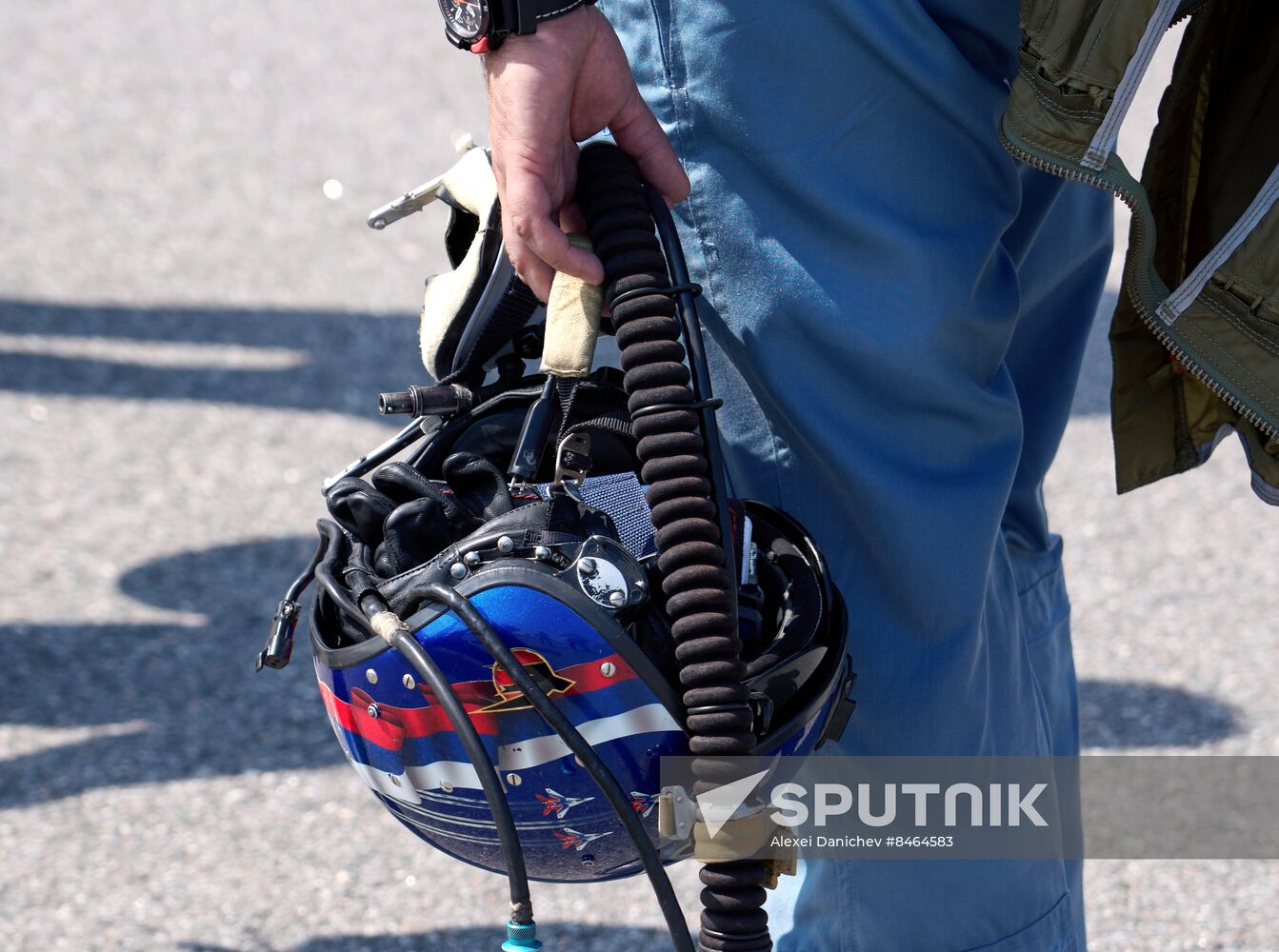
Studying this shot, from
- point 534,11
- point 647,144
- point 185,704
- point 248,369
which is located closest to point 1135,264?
point 647,144

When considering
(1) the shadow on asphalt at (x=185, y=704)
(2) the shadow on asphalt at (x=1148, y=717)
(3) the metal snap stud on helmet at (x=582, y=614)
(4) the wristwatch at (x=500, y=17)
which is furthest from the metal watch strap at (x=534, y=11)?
(2) the shadow on asphalt at (x=1148, y=717)

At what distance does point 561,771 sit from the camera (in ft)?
3.16

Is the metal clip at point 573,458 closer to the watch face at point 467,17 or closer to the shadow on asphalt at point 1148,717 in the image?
the watch face at point 467,17

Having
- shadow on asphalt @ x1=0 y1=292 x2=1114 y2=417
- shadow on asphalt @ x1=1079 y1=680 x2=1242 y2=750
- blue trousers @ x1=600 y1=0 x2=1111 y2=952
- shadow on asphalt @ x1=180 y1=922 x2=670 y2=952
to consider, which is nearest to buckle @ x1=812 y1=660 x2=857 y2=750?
blue trousers @ x1=600 y1=0 x2=1111 y2=952

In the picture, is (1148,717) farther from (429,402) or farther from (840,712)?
(429,402)

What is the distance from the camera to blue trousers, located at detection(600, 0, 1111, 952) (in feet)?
3.51

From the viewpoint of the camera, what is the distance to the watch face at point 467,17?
99cm

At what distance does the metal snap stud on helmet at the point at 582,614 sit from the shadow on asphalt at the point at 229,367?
2.06 meters

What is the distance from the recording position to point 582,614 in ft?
3.03

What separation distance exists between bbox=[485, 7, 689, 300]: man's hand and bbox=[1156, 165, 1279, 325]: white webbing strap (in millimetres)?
426

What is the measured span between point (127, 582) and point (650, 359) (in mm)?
1744
